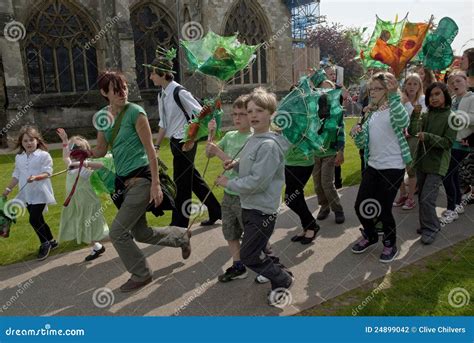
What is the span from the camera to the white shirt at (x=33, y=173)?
4902 mm

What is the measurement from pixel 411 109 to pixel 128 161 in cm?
353

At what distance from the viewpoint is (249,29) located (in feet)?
70.9

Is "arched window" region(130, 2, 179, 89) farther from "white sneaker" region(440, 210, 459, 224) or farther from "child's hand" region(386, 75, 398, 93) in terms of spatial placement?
"child's hand" region(386, 75, 398, 93)

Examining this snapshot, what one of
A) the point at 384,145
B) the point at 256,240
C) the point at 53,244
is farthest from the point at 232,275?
the point at 53,244

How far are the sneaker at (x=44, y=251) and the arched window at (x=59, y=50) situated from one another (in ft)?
47.2

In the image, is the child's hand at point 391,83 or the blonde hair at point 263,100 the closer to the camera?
the blonde hair at point 263,100

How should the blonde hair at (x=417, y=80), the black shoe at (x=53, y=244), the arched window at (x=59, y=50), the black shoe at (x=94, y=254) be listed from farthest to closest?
the arched window at (x=59, y=50), the blonde hair at (x=417, y=80), the black shoe at (x=53, y=244), the black shoe at (x=94, y=254)

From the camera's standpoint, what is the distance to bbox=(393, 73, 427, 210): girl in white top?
4746 millimetres

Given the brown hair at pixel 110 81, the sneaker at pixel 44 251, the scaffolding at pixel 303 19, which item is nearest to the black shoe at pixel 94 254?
the sneaker at pixel 44 251

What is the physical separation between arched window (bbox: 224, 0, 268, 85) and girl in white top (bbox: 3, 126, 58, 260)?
15884mm

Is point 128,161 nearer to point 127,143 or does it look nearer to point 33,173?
point 127,143

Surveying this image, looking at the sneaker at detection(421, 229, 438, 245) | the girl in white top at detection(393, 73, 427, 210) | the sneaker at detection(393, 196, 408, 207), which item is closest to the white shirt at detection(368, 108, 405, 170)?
the girl in white top at detection(393, 73, 427, 210)

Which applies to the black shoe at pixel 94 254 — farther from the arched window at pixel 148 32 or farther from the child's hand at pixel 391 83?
the arched window at pixel 148 32

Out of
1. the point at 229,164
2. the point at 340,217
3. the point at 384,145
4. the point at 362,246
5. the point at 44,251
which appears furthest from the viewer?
the point at 340,217
